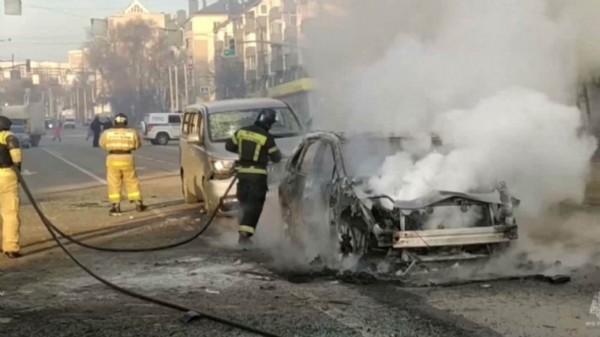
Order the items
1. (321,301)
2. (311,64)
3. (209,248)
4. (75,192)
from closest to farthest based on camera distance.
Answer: (321,301) < (209,248) < (311,64) < (75,192)

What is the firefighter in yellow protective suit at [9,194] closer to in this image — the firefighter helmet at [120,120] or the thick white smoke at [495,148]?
the firefighter helmet at [120,120]

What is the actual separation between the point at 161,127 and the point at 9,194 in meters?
42.4

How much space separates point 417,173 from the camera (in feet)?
28.0

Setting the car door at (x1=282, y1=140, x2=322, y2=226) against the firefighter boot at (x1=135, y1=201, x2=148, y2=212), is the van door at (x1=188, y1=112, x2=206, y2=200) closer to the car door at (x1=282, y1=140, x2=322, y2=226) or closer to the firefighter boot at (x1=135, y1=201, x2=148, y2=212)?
the firefighter boot at (x1=135, y1=201, x2=148, y2=212)

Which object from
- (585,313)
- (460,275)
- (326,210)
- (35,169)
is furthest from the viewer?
(35,169)

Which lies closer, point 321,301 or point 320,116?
point 321,301

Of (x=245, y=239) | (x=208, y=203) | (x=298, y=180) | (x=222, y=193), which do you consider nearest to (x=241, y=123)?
A: (x=208, y=203)

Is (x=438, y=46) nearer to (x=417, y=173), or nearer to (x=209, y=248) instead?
(x=417, y=173)

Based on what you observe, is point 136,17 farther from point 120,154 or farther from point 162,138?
point 120,154

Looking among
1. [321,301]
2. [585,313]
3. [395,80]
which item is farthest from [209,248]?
[585,313]

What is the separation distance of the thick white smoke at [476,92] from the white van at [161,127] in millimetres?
41336

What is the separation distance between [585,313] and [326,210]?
3103mm

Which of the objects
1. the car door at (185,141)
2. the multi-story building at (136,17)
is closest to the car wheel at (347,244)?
the car door at (185,141)

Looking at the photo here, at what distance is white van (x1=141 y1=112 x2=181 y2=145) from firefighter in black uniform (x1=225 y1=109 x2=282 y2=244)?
4224 cm
